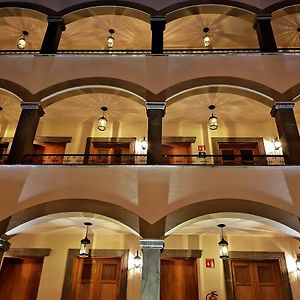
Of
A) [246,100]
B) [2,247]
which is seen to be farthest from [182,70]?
[2,247]

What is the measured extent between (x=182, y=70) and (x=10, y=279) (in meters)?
7.93

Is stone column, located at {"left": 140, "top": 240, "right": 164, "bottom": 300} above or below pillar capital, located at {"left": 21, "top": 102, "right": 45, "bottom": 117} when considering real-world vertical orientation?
below

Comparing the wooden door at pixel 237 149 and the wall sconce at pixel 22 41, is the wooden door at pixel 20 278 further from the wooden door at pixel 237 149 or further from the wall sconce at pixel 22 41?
the wall sconce at pixel 22 41

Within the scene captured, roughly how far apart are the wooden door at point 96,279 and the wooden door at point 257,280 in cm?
339

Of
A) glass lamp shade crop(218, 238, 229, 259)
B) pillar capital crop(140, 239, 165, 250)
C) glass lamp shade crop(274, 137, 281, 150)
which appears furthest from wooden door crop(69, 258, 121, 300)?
glass lamp shade crop(274, 137, 281, 150)

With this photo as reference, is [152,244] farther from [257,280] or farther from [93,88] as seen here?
[93,88]

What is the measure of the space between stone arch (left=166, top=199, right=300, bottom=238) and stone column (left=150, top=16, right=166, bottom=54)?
16.2 ft

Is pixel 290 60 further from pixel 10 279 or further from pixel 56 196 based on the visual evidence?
pixel 10 279

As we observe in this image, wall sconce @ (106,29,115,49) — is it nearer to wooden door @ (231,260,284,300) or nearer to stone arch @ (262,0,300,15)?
stone arch @ (262,0,300,15)

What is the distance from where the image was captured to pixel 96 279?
997cm

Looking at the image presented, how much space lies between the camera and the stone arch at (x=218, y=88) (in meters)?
9.15

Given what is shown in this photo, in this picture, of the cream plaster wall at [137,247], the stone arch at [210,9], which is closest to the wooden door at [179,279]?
the cream plaster wall at [137,247]

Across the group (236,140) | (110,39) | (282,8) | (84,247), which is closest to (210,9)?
(282,8)

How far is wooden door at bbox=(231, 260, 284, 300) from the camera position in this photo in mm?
9564
